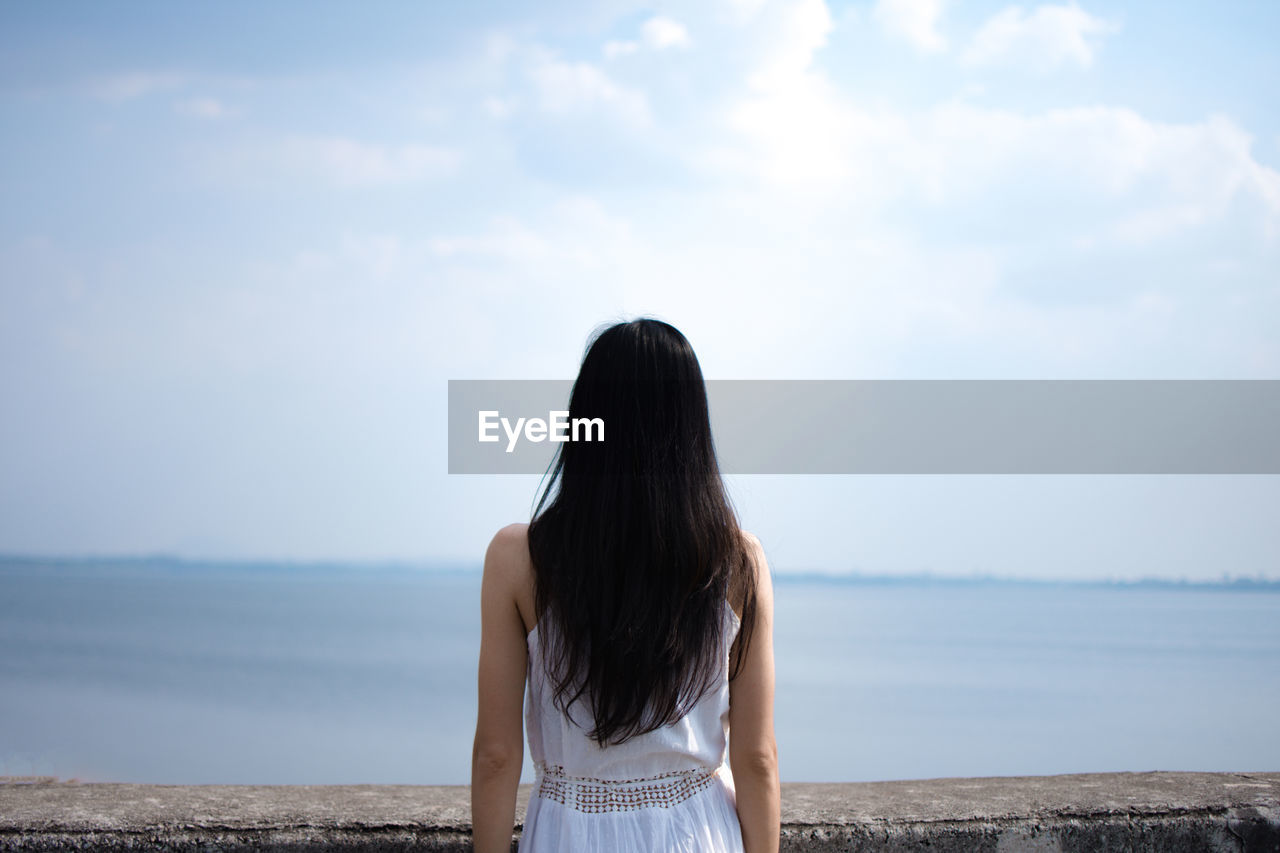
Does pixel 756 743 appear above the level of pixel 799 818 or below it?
above

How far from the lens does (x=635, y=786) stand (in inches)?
48.9

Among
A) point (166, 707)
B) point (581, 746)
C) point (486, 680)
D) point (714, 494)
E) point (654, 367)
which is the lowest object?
point (166, 707)

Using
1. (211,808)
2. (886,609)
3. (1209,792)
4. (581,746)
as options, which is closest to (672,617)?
(581,746)

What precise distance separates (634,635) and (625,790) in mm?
245

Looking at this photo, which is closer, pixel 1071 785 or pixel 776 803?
pixel 776 803

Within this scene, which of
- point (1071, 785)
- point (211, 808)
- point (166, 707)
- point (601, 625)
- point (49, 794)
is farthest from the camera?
point (166, 707)

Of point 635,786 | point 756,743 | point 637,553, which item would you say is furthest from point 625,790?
point 637,553

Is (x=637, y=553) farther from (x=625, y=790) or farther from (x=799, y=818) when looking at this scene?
(x=799, y=818)

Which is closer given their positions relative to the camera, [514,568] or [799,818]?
[514,568]

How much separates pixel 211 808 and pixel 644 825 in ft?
2.38

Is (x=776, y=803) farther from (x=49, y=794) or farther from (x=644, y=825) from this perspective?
(x=49, y=794)

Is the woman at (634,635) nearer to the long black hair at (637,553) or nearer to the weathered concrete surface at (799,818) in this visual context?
the long black hair at (637,553)

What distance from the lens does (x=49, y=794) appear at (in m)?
1.51

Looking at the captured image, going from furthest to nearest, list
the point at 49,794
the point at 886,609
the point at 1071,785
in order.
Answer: the point at 886,609
the point at 1071,785
the point at 49,794
